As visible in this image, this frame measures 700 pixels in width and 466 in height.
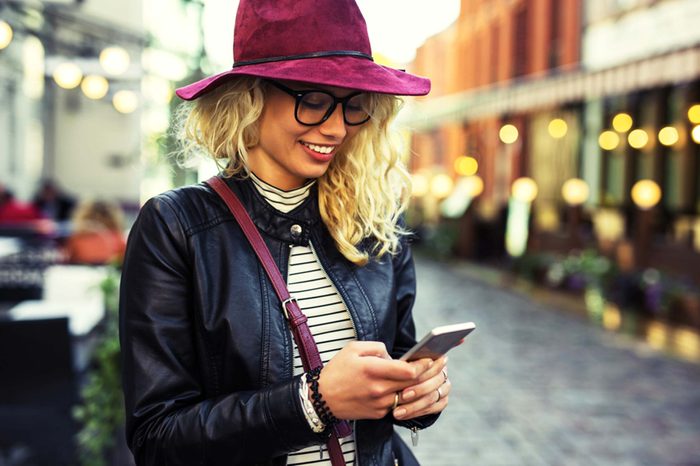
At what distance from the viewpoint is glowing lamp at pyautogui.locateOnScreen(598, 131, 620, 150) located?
1476 centimetres

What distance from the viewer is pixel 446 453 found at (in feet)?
16.8

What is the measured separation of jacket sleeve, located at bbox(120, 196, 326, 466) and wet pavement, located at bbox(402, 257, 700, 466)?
3757 mm

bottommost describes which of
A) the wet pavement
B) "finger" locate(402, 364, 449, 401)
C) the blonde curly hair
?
the wet pavement

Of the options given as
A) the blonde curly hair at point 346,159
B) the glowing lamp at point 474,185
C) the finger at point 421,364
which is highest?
the glowing lamp at point 474,185

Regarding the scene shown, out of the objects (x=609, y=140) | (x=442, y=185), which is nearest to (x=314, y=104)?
(x=609, y=140)

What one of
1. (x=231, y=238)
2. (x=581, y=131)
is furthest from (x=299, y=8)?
(x=581, y=131)

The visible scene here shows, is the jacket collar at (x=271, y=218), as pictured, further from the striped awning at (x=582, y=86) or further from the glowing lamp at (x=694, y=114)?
the glowing lamp at (x=694, y=114)

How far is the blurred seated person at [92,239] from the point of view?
29.6 feet

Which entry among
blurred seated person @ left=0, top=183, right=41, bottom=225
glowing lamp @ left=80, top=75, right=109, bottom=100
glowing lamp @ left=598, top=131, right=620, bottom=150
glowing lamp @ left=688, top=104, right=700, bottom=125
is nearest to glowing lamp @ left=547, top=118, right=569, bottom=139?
glowing lamp @ left=598, top=131, right=620, bottom=150

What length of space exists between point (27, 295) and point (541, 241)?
10464 mm

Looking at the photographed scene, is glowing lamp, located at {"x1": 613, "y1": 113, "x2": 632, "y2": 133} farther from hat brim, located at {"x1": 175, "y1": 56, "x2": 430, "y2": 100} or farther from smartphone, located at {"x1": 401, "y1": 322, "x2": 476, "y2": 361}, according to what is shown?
smartphone, located at {"x1": 401, "y1": 322, "x2": 476, "y2": 361}

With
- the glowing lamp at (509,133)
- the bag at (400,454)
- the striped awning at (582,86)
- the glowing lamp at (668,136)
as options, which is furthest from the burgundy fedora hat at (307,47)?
the glowing lamp at (509,133)

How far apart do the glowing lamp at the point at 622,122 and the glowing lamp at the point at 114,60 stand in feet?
30.3

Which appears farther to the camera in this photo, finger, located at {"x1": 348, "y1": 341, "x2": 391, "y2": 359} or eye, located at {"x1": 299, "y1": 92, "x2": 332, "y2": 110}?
eye, located at {"x1": 299, "y1": 92, "x2": 332, "y2": 110}
